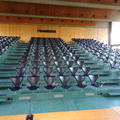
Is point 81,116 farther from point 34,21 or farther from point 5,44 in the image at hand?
point 34,21

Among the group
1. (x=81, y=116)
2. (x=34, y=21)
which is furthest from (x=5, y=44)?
(x=81, y=116)

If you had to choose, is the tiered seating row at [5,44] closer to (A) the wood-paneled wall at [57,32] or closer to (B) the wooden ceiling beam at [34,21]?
(B) the wooden ceiling beam at [34,21]

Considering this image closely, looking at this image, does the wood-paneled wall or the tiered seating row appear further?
the wood-paneled wall

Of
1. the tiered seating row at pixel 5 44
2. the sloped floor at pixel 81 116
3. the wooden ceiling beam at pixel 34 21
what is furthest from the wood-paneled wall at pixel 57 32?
the sloped floor at pixel 81 116

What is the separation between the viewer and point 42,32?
42.5 ft

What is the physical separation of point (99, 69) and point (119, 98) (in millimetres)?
1815

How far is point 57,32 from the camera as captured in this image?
13227 millimetres

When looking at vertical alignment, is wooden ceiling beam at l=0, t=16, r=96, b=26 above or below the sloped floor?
above

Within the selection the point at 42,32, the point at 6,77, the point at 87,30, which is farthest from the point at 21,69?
the point at 87,30

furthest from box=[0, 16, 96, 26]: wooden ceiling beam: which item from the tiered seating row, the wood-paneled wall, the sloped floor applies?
the sloped floor

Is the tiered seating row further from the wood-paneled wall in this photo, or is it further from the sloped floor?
the sloped floor

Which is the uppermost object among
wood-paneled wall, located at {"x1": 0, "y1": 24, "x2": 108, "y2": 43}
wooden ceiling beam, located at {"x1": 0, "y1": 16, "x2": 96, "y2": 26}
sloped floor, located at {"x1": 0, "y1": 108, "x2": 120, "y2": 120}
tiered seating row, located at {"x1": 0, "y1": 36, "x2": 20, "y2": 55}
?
wooden ceiling beam, located at {"x1": 0, "y1": 16, "x2": 96, "y2": 26}

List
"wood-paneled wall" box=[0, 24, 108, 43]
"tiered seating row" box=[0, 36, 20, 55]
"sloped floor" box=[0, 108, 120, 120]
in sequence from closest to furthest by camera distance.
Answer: "sloped floor" box=[0, 108, 120, 120]
"tiered seating row" box=[0, 36, 20, 55]
"wood-paneled wall" box=[0, 24, 108, 43]

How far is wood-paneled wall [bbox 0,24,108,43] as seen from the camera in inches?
496
